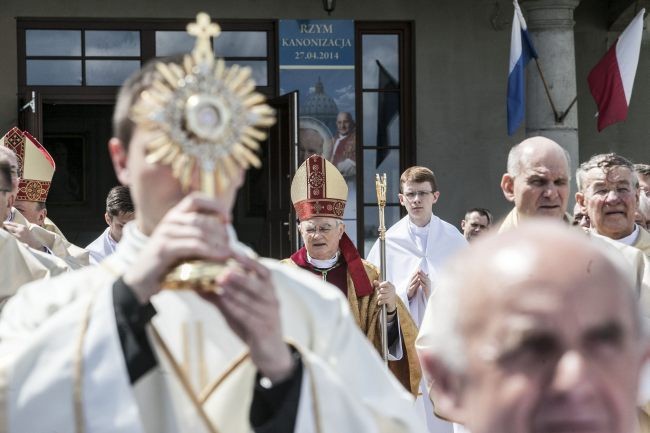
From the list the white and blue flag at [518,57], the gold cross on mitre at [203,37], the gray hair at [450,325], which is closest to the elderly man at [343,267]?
the white and blue flag at [518,57]

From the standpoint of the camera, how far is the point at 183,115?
2.44 m

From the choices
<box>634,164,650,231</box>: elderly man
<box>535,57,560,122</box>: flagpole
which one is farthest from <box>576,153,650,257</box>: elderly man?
<box>535,57,560,122</box>: flagpole

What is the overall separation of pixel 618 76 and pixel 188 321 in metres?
9.46

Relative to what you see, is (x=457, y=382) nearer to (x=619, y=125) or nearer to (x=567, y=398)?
(x=567, y=398)

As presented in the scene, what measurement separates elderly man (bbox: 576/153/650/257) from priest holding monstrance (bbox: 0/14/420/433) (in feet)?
11.8

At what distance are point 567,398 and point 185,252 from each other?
889 mm

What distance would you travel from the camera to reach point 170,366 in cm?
266

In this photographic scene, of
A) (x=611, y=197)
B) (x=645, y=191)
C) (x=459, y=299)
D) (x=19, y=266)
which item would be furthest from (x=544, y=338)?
(x=645, y=191)

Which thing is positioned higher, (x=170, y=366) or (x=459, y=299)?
(x=459, y=299)

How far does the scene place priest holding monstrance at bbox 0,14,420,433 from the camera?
238cm

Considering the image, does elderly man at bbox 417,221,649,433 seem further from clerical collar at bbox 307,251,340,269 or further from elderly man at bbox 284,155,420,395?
clerical collar at bbox 307,251,340,269

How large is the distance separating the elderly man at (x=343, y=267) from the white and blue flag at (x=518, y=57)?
169 inches

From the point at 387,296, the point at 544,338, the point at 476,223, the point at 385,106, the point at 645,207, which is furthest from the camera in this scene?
the point at 385,106

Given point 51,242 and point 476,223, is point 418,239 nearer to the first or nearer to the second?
point 476,223
